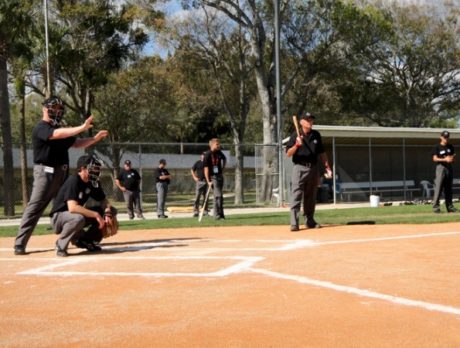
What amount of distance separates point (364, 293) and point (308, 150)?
580cm

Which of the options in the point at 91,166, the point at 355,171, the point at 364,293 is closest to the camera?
the point at 364,293

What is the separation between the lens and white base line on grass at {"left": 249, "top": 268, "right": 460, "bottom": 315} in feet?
13.9

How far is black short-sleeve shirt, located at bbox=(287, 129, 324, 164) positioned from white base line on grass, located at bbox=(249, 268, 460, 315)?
186 inches

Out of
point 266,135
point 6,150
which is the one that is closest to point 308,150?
point 6,150

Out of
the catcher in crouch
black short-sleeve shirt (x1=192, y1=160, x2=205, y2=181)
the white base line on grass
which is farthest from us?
black short-sleeve shirt (x1=192, y1=160, x2=205, y2=181)

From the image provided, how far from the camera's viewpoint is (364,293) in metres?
4.77

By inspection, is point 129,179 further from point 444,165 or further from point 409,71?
point 409,71

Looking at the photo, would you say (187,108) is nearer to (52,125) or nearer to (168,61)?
(168,61)

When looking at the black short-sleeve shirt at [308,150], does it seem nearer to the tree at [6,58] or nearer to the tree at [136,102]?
the tree at [6,58]

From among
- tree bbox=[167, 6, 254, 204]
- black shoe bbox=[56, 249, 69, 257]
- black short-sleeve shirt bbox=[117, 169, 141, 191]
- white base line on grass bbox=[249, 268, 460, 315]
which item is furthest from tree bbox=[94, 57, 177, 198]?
white base line on grass bbox=[249, 268, 460, 315]

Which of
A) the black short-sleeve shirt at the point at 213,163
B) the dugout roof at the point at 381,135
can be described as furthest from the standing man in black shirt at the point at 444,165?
the dugout roof at the point at 381,135

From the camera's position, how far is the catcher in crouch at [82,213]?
7703mm

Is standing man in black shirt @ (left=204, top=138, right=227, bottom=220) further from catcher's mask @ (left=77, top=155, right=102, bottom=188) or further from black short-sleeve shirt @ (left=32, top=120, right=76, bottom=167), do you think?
black short-sleeve shirt @ (left=32, top=120, right=76, bottom=167)

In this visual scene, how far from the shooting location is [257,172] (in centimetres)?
2716
